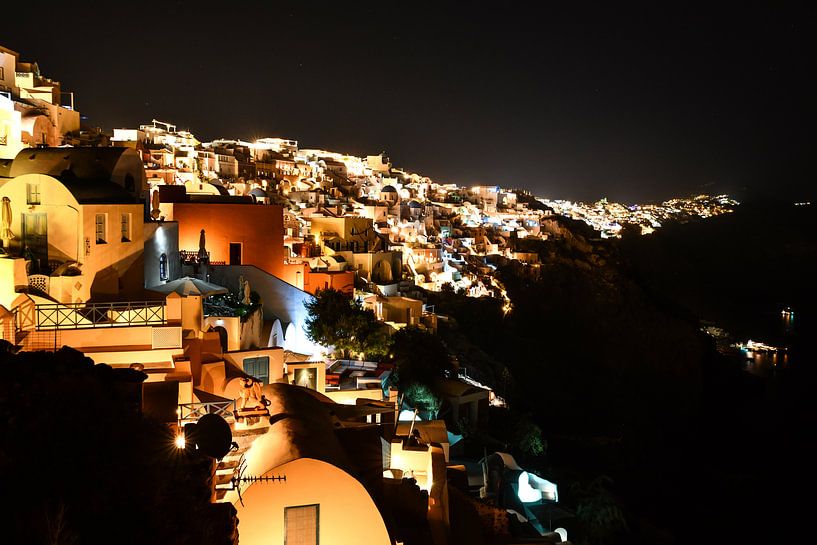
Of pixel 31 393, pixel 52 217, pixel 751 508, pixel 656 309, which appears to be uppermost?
pixel 52 217

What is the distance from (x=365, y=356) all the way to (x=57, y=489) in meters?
17.8

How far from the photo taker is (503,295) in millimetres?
50969

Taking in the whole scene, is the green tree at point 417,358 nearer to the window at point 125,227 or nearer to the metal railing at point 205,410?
the window at point 125,227

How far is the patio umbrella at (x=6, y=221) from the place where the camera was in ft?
46.8

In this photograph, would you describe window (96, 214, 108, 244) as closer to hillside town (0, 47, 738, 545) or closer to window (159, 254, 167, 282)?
hillside town (0, 47, 738, 545)

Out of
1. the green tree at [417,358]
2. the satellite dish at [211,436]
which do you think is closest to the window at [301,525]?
the satellite dish at [211,436]

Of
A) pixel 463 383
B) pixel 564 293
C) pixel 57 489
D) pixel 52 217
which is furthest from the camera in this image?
pixel 564 293

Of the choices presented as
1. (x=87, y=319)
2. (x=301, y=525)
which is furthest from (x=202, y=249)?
(x=301, y=525)

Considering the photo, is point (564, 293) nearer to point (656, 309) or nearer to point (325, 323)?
point (656, 309)

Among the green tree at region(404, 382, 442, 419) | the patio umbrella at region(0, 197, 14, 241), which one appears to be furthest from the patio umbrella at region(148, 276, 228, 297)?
the green tree at region(404, 382, 442, 419)

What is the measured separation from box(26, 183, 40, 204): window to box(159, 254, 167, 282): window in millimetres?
3614

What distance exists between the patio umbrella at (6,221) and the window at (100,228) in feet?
5.97

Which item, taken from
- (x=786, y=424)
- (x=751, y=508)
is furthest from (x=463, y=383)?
(x=786, y=424)

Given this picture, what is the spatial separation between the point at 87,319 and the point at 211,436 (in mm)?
6110
